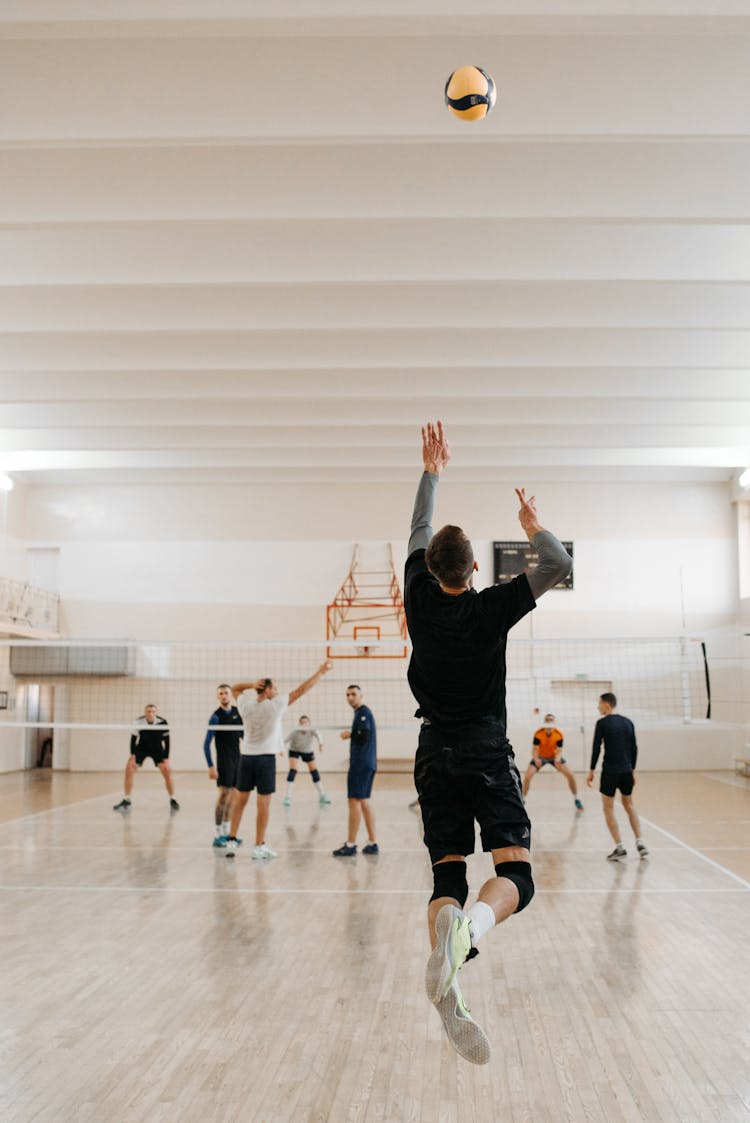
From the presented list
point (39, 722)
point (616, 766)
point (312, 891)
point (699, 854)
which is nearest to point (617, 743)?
point (616, 766)

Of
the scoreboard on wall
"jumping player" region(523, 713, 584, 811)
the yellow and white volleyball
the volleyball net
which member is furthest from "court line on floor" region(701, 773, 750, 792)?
the yellow and white volleyball

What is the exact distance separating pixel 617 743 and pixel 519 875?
6.57 metres

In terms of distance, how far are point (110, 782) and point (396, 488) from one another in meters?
8.52

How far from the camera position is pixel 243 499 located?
838 inches

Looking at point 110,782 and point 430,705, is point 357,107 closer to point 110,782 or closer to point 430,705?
point 430,705

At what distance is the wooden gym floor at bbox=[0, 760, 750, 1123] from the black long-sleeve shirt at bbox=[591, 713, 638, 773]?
0.98 meters

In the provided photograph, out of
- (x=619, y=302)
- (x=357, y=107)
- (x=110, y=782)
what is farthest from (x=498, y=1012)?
(x=110, y=782)

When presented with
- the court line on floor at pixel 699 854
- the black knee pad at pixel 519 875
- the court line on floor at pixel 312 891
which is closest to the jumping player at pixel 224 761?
the court line on floor at pixel 312 891

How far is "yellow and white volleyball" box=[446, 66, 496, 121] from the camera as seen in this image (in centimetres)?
586

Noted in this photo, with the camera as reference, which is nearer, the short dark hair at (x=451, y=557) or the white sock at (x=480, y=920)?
the white sock at (x=480, y=920)

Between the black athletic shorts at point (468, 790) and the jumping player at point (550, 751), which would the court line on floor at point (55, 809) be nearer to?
the jumping player at point (550, 751)

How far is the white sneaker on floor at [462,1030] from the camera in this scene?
2.89 meters

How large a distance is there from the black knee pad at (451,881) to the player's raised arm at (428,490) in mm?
1150

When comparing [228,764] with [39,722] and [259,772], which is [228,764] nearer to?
[259,772]
